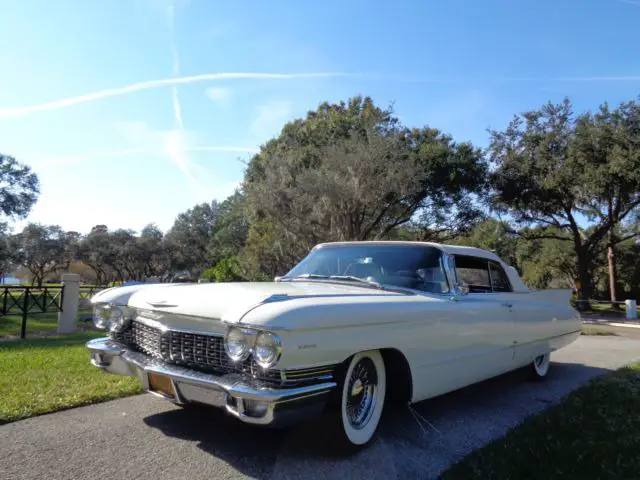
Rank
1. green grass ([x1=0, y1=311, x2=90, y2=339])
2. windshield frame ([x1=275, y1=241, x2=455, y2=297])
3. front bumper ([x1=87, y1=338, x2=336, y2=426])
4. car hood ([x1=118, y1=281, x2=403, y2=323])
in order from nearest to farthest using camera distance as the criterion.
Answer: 1. front bumper ([x1=87, y1=338, x2=336, y2=426])
2. car hood ([x1=118, y1=281, x2=403, y2=323])
3. windshield frame ([x1=275, y1=241, x2=455, y2=297])
4. green grass ([x1=0, y1=311, x2=90, y2=339])

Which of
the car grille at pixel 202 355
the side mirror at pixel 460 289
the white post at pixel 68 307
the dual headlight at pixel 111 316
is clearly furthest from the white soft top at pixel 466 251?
the white post at pixel 68 307

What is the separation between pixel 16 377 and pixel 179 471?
3.32 meters

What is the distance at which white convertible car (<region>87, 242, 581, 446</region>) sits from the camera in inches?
110

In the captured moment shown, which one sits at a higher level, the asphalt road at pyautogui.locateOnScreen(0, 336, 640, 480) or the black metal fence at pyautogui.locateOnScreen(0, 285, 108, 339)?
the black metal fence at pyautogui.locateOnScreen(0, 285, 108, 339)

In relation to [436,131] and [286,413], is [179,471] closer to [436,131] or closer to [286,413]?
[286,413]

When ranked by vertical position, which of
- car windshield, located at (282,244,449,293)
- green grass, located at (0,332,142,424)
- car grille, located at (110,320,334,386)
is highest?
car windshield, located at (282,244,449,293)

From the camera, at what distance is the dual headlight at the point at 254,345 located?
8.95 ft

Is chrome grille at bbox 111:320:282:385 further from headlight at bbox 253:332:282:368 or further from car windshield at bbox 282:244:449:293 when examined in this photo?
car windshield at bbox 282:244:449:293

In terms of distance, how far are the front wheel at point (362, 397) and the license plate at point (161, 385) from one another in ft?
3.62

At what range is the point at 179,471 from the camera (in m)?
2.89

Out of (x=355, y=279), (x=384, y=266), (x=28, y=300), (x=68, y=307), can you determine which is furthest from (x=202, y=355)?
(x=28, y=300)

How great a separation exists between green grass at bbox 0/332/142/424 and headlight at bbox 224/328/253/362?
7.12ft

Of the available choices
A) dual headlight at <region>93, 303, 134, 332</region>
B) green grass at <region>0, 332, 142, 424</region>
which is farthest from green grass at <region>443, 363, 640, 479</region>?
green grass at <region>0, 332, 142, 424</region>

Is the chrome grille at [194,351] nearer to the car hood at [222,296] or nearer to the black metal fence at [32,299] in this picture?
the car hood at [222,296]
